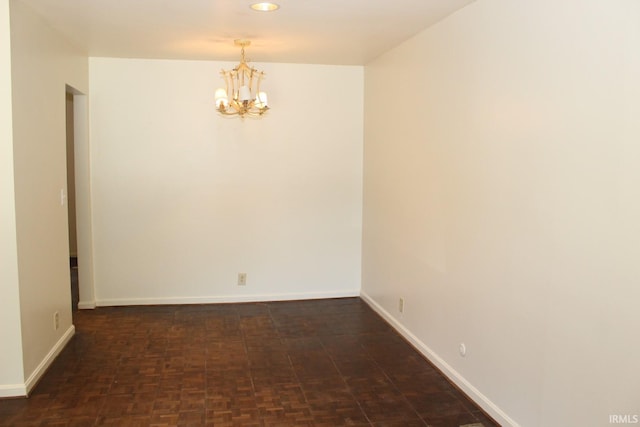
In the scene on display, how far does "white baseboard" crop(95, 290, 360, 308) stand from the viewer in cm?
507

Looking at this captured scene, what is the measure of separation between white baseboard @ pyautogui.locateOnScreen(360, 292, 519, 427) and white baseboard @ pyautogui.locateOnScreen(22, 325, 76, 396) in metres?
2.62

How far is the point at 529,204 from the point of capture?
254 centimetres

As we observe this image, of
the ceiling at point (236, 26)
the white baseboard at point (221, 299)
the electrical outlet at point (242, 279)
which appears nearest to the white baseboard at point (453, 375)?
the white baseboard at point (221, 299)

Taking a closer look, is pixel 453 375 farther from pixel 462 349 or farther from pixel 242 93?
pixel 242 93

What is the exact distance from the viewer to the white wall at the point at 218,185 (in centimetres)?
492

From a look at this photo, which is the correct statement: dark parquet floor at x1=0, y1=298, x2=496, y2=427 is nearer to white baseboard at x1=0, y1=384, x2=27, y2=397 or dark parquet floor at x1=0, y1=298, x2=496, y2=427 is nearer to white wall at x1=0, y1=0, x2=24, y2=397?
white baseboard at x1=0, y1=384, x2=27, y2=397

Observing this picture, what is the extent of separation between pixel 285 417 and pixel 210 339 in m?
1.45

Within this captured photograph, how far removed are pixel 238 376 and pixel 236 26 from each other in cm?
243

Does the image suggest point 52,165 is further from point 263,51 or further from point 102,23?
point 263,51

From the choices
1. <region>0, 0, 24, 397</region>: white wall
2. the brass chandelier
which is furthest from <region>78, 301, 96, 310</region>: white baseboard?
the brass chandelier

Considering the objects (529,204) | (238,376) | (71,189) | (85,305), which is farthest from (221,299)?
(529,204)

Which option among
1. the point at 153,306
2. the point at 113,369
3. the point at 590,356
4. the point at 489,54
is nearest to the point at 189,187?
the point at 153,306

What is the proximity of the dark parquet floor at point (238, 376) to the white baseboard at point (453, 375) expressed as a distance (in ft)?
0.18

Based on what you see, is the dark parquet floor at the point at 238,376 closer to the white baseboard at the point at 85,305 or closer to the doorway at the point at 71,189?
the white baseboard at the point at 85,305
